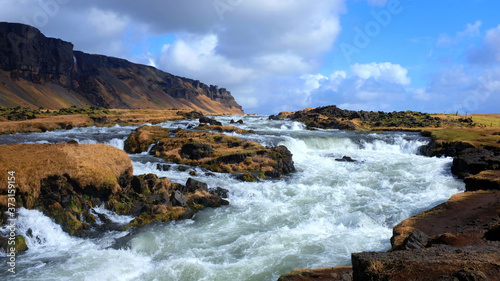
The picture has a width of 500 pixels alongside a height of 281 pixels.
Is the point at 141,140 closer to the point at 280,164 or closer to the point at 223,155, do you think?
the point at 223,155

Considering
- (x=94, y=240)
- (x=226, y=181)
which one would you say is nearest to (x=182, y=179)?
(x=226, y=181)

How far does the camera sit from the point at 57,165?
53.7 ft

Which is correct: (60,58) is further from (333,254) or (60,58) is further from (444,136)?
→ (333,254)

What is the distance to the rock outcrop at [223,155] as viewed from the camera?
28.6 m

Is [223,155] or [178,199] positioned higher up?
[223,155]

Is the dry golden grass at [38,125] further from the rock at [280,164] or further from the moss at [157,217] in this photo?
the moss at [157,217]

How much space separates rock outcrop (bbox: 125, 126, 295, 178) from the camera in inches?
1126

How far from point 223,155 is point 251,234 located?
49.7 feet

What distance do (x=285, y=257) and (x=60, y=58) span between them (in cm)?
18555

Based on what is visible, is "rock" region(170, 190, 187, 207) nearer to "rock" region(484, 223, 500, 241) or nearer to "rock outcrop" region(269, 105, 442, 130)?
"rock" region(484, 223, 500, 241)

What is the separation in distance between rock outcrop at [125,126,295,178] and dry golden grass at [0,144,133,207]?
10.6 m

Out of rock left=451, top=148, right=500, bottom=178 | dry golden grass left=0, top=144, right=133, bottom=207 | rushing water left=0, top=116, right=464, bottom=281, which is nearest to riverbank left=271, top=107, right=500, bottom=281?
rock left=451, top=148, right=500, bottom=178

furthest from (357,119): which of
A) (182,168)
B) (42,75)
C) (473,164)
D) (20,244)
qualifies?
(42,75)

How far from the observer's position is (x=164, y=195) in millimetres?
18938
